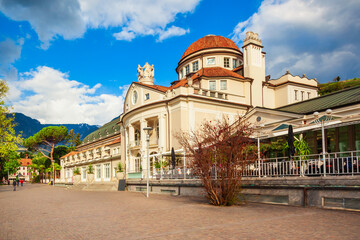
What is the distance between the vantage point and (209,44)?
45.0 m

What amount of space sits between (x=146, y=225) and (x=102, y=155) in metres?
47.8

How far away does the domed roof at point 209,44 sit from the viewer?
44.5m

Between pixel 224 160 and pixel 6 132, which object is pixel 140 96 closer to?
pixel 6 132

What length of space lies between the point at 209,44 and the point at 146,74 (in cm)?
1027

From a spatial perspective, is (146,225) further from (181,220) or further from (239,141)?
(239,141)

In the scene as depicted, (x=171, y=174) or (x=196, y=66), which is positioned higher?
(x=196, y=66)

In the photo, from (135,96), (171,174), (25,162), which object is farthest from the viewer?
(25,162)

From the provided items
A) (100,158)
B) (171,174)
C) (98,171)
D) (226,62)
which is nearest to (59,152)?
(98,171)

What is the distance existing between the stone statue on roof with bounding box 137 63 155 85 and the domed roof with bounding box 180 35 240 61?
670 centimetres

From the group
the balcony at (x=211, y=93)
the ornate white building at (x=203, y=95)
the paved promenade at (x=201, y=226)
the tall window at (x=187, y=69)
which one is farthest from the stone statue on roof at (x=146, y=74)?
the paved promenade at (x=201, y=226)

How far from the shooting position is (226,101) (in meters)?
34.8

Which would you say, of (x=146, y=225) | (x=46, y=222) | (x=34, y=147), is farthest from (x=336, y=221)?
(x=34, y=147)

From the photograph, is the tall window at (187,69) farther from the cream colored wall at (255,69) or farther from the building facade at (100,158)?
the building facade at (100,158)

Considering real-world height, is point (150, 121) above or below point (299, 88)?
below
